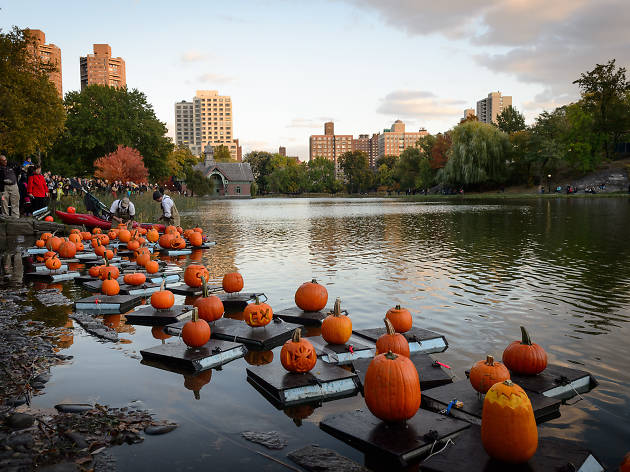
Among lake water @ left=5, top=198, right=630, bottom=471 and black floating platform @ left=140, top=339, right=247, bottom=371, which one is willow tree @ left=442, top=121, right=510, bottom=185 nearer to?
lake water @ left=5, top=198, right=630, bottom=471

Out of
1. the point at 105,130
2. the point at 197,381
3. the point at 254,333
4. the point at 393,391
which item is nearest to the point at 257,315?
the point at 254,333

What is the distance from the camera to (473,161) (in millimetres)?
75312

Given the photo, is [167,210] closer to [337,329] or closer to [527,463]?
[337,329]

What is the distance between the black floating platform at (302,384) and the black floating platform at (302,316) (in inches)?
93.2

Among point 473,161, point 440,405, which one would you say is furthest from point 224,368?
point 473,161

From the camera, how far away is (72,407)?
501 cm

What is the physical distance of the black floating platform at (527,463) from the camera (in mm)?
3809

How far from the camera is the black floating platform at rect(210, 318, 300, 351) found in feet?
23.4

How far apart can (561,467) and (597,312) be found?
231 inches

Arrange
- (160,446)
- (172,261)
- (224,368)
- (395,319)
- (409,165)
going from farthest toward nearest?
(409,165)
(172,261)
(395,319)
(224,368)
(160,446)

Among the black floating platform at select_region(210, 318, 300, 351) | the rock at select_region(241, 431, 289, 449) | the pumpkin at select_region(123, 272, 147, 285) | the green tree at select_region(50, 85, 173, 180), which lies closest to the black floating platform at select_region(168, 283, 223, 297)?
the pumpkin at select_region(123, 272, 147, 285)

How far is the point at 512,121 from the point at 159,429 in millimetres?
121200

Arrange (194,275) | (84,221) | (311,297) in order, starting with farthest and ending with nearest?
(84,221)
(194,275)
(311,297)

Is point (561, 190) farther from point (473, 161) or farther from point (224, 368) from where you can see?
point (224, 368)
